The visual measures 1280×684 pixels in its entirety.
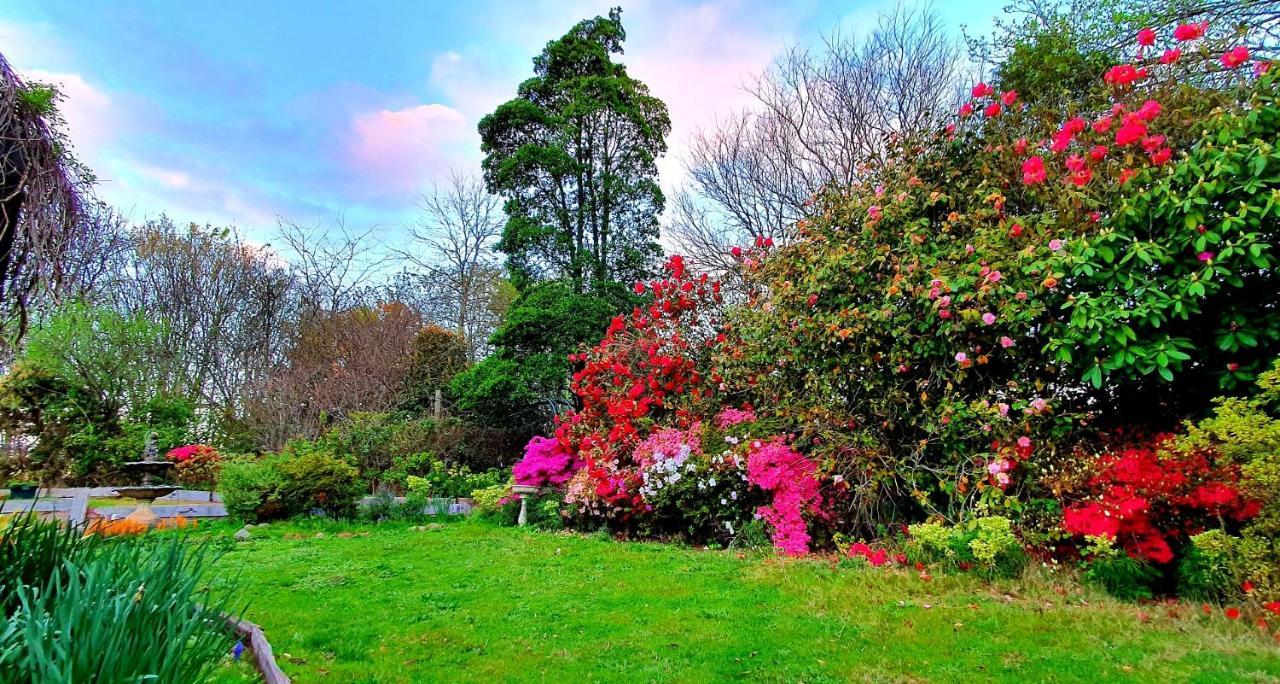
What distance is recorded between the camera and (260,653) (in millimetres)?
2807

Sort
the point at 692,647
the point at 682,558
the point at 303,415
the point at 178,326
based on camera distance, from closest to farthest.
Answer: the point at 692,647, the point at 682,558, the point at 303,415, the point at 178,326

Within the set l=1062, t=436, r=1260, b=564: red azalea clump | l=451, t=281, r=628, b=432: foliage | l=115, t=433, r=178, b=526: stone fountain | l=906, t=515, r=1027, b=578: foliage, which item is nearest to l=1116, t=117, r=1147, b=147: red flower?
l=1062, t=436, r=1260, b=564: red azalea clump

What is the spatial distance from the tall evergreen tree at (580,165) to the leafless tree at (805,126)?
1.17m

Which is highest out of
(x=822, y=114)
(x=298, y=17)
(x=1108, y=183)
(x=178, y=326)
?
(x=822, y=114)

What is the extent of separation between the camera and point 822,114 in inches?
470

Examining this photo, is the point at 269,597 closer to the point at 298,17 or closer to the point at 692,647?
the point at 692,647

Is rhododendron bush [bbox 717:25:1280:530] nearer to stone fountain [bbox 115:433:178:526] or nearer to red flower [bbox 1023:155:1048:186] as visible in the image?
red flower [bbox 1023:155:1048:186]

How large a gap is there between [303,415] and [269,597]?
10403mm

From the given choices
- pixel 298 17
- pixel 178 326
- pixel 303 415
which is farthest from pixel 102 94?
pixel 178 326

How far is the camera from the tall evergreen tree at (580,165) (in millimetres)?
12242

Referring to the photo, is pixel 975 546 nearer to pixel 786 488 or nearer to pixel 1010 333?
pixel 1010 333

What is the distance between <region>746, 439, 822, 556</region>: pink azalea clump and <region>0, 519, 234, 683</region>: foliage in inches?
193

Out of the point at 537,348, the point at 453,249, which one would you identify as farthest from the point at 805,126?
the point at 453,249

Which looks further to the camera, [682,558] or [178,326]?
[178,326]
